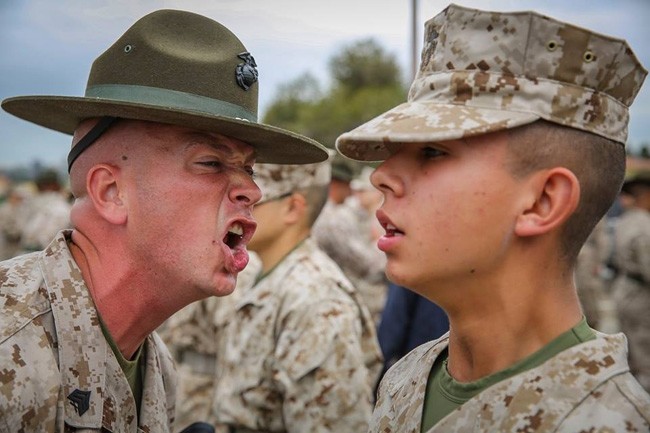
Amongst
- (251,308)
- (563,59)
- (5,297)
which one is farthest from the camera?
(251,308)

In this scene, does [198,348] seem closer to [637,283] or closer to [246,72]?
[246,72]

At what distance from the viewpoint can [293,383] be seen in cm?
394

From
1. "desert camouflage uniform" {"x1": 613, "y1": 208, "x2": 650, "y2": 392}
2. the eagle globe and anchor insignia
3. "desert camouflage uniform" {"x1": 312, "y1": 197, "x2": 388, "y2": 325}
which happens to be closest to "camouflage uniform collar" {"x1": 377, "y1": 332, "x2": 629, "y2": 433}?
the eagle globe and anchor insignia

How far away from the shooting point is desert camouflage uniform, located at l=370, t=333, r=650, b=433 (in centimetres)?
177

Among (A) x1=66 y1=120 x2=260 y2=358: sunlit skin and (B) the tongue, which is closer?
(A) x1=66 y1=120 x2=260 y2=358: sunlit skin

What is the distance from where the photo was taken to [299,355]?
156 inches

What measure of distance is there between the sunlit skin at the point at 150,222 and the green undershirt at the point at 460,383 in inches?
33.5

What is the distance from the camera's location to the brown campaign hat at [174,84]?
248cm

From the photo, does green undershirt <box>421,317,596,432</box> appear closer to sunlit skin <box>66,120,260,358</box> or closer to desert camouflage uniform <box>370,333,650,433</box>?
desert camouflage uniform <box>370,333,650,433</box>

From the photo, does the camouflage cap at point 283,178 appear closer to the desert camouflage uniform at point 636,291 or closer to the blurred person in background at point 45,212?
the desert camouflage uniform at point 636,291

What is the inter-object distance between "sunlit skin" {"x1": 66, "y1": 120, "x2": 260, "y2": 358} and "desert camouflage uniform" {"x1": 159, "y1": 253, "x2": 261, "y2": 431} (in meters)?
2.99

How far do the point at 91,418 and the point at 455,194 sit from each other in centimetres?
143

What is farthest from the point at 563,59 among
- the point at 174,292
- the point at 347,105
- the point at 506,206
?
the point at 347,105

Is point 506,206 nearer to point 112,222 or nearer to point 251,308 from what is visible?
point 112,222
